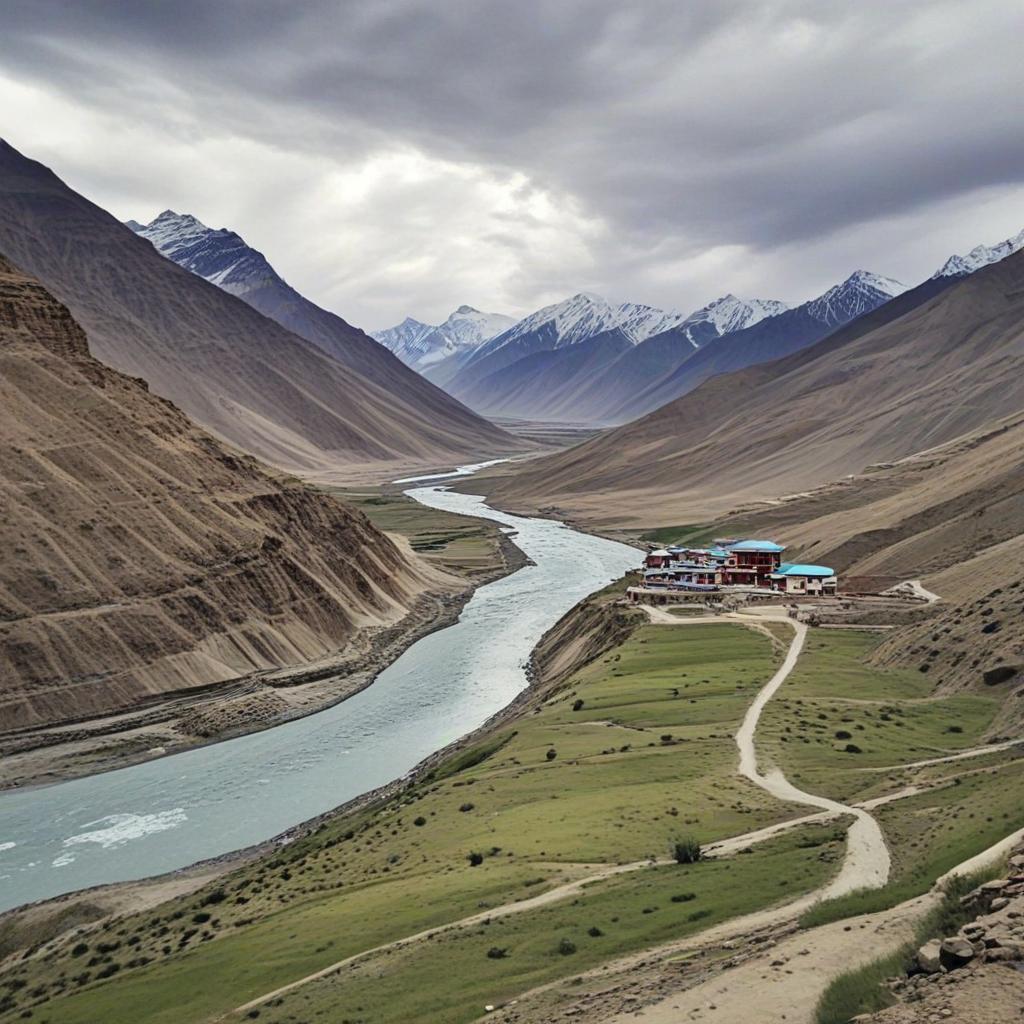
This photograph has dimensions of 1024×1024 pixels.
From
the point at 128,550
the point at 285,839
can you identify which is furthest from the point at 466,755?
the point at 128,550

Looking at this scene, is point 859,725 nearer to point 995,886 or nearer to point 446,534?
point 995,886

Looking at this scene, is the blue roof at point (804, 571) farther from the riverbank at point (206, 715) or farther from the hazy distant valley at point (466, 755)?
the riverbank at point (206, 715)

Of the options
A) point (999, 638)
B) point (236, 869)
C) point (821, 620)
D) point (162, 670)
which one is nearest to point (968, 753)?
point (999, 638)

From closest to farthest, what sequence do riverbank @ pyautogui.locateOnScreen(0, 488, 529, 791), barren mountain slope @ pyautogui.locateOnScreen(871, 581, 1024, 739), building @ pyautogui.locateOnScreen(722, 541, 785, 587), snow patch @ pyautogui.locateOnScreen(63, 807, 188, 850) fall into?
1. barren mountain slope @ pyautogui.locateOnScreen(871, 581, 1024, 739)
2. snow patch @ pyautogui.locateOnScreen(63, 807, 188, 850)
3. riverbank @ pyautogui.locateOnScreen(0, 488, 529, 791)
4. building @ pyautogui.locateOnScreen(722, 541, 785, 587)

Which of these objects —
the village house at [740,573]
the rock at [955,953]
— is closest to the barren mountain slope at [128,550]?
the village house at [740,573]

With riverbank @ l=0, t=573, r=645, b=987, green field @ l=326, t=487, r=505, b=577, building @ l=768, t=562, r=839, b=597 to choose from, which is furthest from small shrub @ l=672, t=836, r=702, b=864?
green field @ l=326, t=487, r=505, b=577

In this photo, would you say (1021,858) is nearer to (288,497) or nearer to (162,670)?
(162,670)

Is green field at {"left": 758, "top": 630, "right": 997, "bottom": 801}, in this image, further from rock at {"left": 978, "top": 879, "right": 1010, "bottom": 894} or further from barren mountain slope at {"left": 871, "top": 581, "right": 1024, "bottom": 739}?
rock at {"left": 978, "top": 879, "right": 1010, "bottom": 894}
